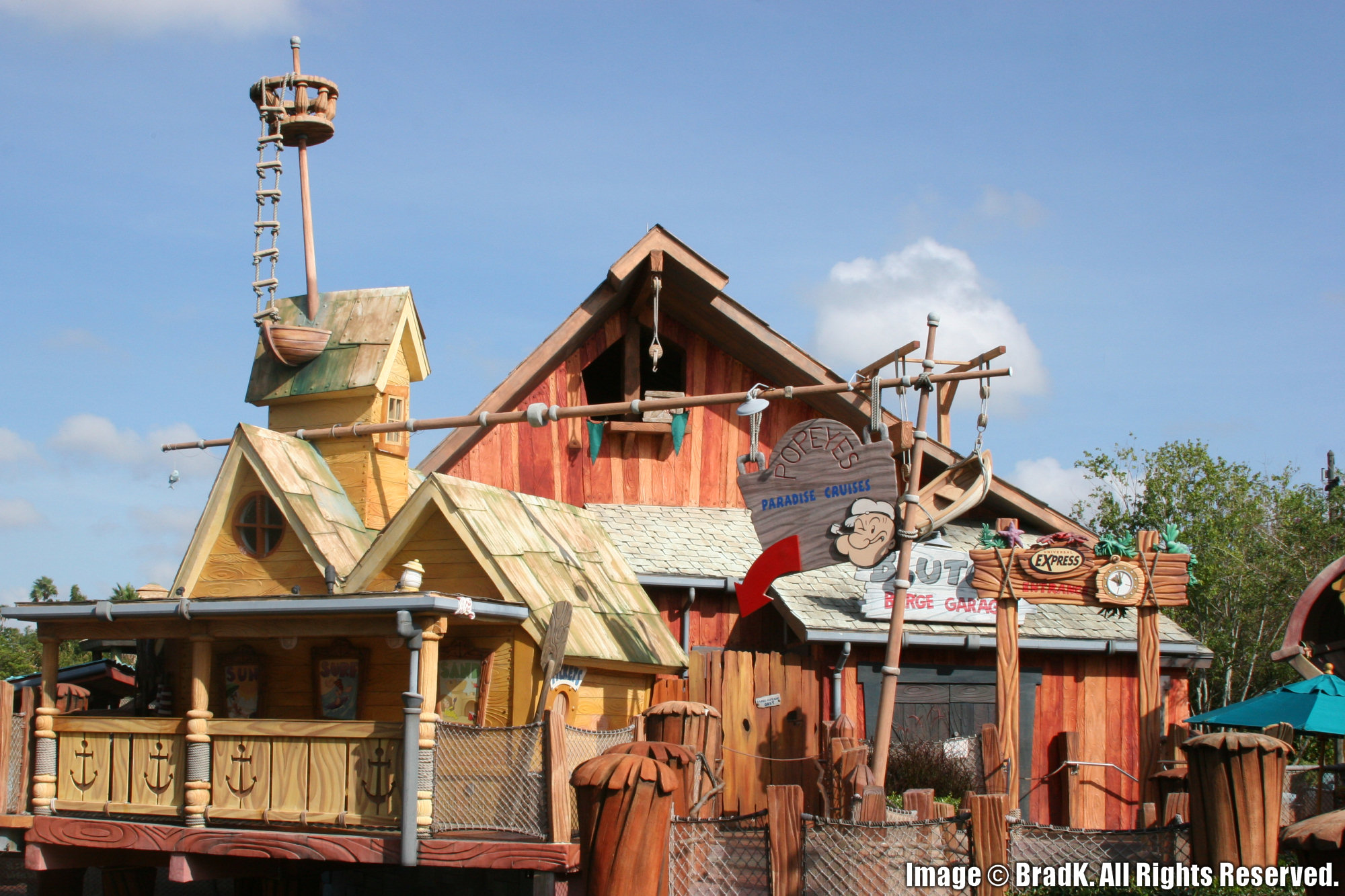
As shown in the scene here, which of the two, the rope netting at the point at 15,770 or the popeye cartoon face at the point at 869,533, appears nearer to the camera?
the popeye cartoon face at the point at 869,533

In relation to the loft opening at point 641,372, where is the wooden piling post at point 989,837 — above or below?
below

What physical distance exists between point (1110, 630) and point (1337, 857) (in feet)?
36.6

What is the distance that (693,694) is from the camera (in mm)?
14312

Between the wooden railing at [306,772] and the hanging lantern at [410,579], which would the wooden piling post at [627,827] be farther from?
the hanging lantern at [410,579]

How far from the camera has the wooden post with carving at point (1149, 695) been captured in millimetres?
13070

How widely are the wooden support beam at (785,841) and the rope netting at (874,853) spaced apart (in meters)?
0.06

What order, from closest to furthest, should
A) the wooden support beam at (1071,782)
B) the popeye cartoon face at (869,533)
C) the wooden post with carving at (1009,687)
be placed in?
1. the popeye cartoon face at (869,533)
2. the wooden post with carving at (1009,687)
3. the wooden support beam at (1071,782)

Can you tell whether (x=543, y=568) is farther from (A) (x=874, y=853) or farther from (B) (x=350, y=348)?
(A) (x=874, y=853)

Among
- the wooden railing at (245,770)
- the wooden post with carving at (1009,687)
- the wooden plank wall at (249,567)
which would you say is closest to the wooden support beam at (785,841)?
the wooden railing at (245,770)

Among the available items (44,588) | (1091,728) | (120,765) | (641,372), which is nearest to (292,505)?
(120,765)

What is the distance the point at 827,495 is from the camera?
12.5m

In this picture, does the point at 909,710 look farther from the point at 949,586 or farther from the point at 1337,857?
the point at 1337,857

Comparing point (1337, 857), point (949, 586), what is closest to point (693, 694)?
point (949, 586)

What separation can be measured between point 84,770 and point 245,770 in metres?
1.88
